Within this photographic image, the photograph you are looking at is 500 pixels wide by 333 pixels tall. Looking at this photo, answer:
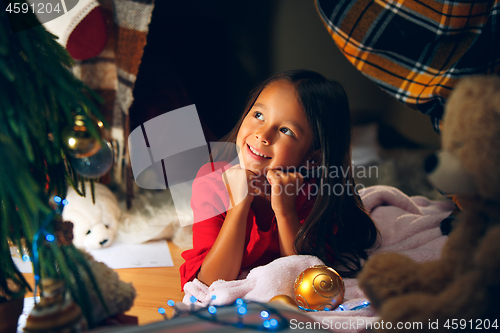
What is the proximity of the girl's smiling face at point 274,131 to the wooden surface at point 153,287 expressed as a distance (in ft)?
1.02

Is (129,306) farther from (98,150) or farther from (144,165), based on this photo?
(144,165)

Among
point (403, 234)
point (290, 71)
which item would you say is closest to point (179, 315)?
point (290, 71)

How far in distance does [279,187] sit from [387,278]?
37 centimetres

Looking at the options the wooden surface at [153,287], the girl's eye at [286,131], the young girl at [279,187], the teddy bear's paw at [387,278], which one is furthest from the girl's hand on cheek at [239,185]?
the teddy bear's paw at [387,278]

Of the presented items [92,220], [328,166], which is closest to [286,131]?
[328,166]

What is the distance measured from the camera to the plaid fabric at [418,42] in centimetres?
81

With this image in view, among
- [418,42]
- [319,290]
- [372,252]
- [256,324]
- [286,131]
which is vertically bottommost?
[372,252]

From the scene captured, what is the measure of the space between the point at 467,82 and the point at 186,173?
60 cm

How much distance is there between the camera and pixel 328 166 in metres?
0.72

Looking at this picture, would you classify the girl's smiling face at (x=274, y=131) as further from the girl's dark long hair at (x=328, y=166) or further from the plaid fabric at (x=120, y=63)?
the plaid fabric at (x=120, y=63)

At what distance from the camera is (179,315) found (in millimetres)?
411

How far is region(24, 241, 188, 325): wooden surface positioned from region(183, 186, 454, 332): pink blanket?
6 cm

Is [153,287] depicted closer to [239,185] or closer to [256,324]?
[239,185]

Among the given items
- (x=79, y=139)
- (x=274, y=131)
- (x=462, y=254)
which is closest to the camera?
(x=462, y=254)
